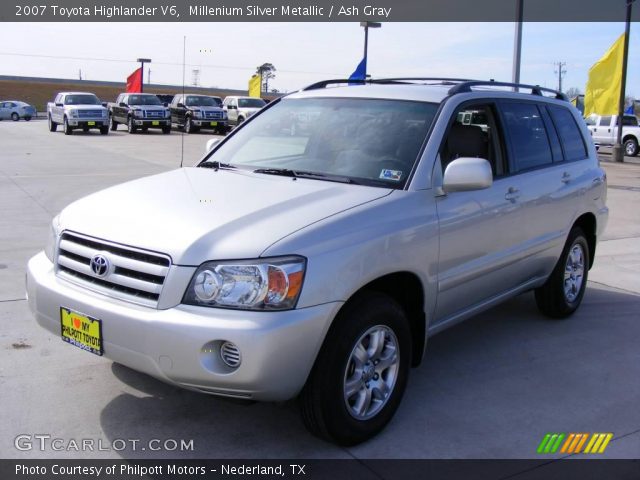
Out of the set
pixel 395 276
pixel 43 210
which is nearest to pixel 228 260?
pixel 395 276

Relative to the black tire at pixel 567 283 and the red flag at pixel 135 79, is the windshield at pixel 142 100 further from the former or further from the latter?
the black tire at pixel 567 283

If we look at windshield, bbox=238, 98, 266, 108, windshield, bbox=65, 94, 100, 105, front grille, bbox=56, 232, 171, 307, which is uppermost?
windshield, bbox=238, 98, 266, 108

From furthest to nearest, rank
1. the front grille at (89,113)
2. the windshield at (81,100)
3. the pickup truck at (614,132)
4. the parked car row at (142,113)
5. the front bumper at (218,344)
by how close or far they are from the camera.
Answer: the windshield at (81,100) → the parked car row at (142,113) → the front grille at (89,113) → the pickup truck at (614,132) → the front bumper at (218,344)

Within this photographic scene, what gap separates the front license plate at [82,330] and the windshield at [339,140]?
1.53 metres

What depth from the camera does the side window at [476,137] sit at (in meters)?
4.25

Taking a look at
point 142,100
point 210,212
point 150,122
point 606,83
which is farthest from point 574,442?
point 142,100

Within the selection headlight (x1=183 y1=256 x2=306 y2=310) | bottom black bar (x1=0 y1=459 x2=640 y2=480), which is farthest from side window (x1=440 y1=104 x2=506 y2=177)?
bottom black bar (x1=0 y1=459 x2=640 y2=480)

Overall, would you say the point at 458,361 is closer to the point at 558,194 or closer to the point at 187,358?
the point at 558,194

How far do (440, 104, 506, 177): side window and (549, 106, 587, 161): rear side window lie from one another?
1.11m

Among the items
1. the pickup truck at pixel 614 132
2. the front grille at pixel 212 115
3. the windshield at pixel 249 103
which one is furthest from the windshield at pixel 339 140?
the windshield at pixel 249 103

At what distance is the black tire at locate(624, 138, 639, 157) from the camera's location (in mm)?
28000

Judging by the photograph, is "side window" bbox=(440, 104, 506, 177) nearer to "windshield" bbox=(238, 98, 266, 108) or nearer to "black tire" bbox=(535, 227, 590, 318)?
"black tire" bbox=(535, 227, 590, 318)

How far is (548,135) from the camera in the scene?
5320 mm

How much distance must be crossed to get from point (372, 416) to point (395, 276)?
74 centimetres
